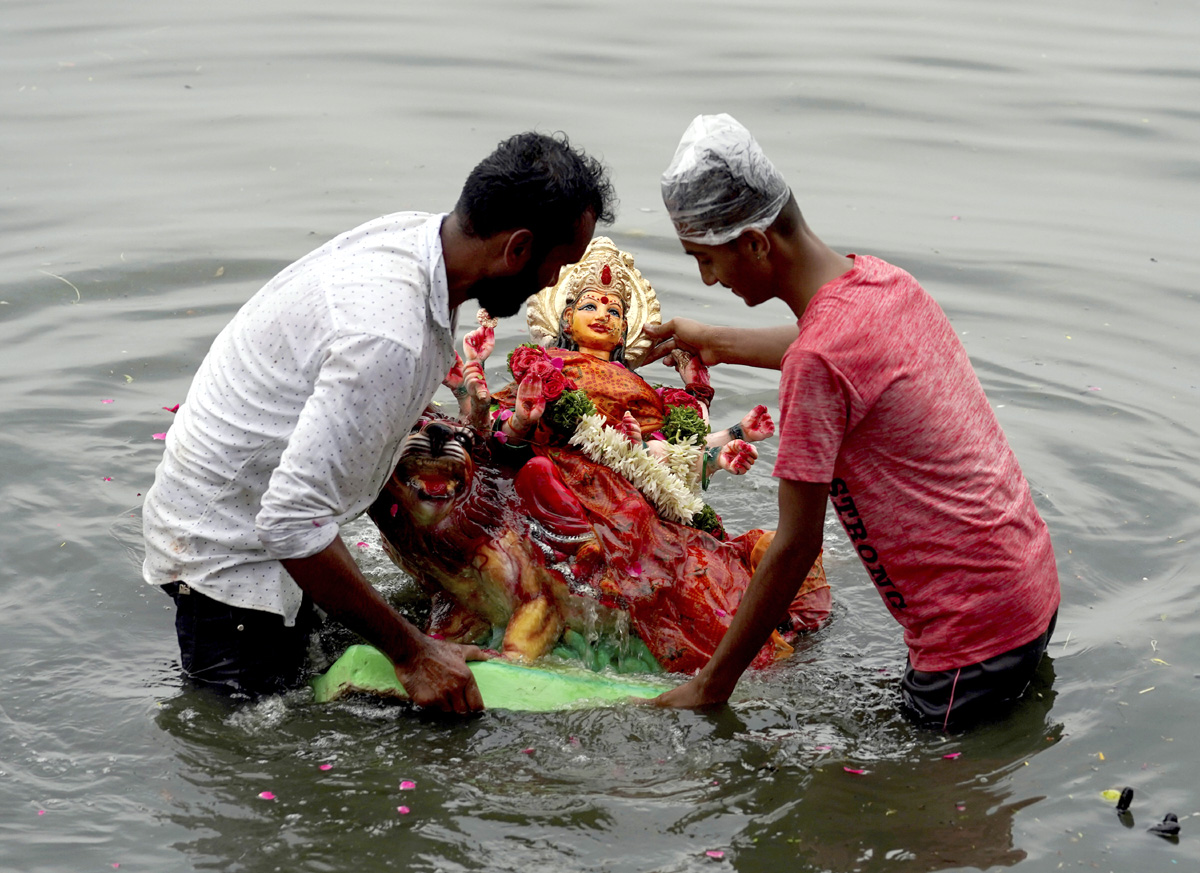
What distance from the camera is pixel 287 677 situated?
4.65 m

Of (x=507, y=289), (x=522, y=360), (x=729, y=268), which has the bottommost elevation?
(x=522, y=360)

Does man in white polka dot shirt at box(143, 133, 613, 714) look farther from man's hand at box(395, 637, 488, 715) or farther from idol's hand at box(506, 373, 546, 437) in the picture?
idol's hand at box(506, 373, 546, 437)

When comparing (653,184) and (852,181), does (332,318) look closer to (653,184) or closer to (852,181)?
(653,184)

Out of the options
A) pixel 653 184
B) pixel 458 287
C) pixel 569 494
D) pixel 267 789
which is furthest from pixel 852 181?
pixel 267 789

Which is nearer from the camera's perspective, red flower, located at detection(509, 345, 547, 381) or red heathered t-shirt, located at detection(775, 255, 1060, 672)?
red heathered t-shirt, located at detection(775, 255, 1060, 672)

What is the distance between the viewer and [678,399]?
218 inches

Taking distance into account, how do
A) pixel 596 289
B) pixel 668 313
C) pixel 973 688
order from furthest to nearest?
pixel 668 313 < pixel 596 289 < pixel 973 688

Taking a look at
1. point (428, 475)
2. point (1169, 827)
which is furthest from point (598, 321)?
point (1169, 827)

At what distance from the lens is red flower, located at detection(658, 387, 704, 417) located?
218 inches

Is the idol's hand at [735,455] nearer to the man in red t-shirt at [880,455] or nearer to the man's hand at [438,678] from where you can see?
the man in red t-shirt at [880,455]

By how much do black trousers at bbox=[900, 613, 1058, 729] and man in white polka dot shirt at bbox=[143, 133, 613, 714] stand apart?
1556mm

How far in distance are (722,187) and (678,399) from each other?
6.25 feet

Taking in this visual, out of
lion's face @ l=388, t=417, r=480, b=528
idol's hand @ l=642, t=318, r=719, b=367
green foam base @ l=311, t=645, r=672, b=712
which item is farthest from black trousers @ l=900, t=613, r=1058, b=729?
lion's face @ l=388, t=417, r=480, b=528

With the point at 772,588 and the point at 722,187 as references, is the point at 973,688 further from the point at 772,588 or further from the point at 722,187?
the point at 722,187
